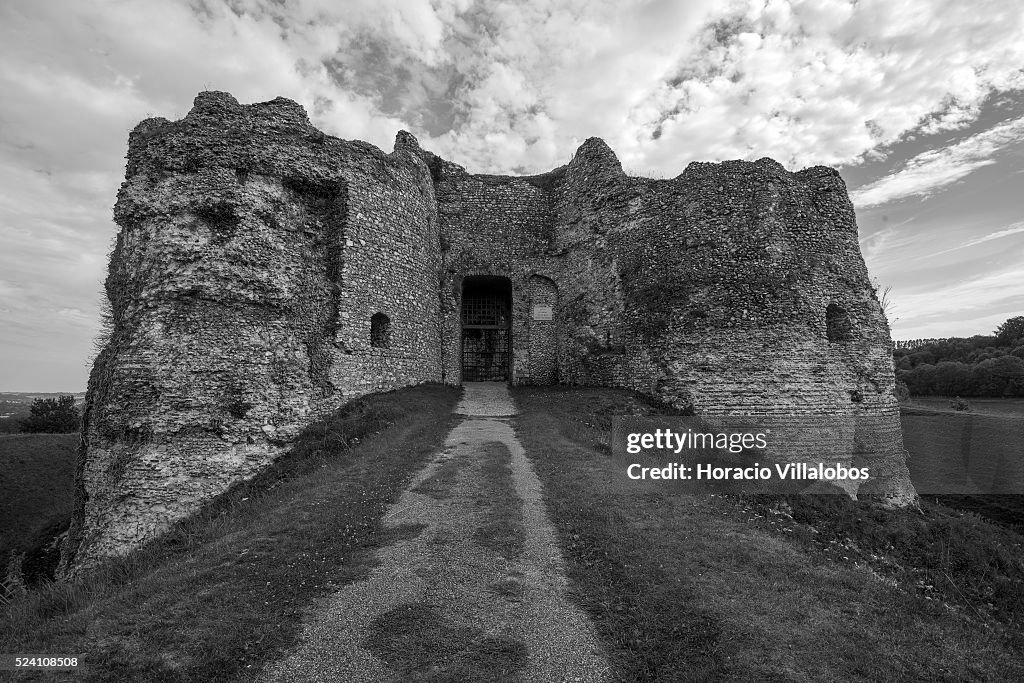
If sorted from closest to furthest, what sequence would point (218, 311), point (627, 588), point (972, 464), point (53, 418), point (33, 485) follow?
point (627, 588), point (218, 311), point (33, 485), point (972, 464), point (53, 418)

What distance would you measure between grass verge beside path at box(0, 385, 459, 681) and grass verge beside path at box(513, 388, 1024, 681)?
3207mm

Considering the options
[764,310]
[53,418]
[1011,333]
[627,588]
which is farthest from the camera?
[1011,333]

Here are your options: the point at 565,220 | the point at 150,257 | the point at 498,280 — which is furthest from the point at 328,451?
the point at 565,220

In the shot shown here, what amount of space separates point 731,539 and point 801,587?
1.56m

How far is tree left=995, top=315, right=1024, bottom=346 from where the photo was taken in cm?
7023

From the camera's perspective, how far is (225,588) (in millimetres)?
5738

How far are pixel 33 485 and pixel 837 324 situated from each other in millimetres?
37110

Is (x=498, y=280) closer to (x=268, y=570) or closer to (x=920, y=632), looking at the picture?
(x=268, y=570)

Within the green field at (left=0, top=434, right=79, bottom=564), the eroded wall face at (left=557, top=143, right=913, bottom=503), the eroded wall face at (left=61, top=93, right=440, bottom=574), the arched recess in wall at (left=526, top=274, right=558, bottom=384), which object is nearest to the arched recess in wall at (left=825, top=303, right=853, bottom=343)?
the eroded wall face at (left=557, top=143, right=913, bottom=503)

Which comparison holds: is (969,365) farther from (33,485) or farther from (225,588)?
(33,485)

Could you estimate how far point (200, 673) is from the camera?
421cm

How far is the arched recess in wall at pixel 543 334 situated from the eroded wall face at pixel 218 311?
909 cm

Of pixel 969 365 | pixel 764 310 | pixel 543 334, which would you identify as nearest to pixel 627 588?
pixel 764 310

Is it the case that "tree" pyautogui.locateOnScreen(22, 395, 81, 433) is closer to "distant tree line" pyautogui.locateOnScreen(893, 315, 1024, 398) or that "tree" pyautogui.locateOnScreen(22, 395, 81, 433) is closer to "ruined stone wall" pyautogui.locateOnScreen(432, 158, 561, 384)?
"ruined stone wall" pyautogui.locateOnScreen(432, 158, 561, 384)
